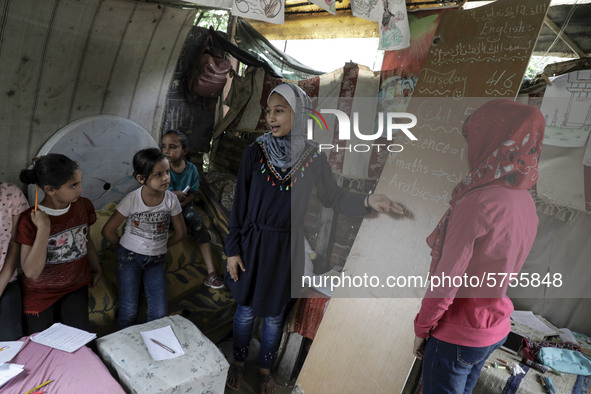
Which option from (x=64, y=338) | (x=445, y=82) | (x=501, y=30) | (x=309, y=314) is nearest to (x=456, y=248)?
(x=445, y=82)

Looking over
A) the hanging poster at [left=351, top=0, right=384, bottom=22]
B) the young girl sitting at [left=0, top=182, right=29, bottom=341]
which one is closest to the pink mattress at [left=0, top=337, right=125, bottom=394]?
the young girl sitting at [left=0, top=182, right=29, bottom=341]

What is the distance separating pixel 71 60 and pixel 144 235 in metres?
1.67

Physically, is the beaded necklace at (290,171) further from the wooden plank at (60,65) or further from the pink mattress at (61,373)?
the wooden plank at (60,65)

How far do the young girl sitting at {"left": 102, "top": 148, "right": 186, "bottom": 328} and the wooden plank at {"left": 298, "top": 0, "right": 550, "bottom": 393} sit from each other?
3.73 ft

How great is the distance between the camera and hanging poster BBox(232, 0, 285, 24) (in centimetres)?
225

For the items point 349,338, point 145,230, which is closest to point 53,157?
point 145,230

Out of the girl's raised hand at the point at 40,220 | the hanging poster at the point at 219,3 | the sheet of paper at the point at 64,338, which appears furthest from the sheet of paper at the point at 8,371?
the hanging poster at the point at 219,3

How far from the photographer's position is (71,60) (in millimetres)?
3000

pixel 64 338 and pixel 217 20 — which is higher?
pixel 217 20

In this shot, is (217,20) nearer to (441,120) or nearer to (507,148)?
(441,120)

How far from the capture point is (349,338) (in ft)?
6.80

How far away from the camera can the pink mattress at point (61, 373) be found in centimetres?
148

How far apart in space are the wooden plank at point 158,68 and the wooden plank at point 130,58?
0.05 metres

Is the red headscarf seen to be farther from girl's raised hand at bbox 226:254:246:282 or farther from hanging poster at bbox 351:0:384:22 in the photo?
hanging poster at bbox 351:0:384:22
